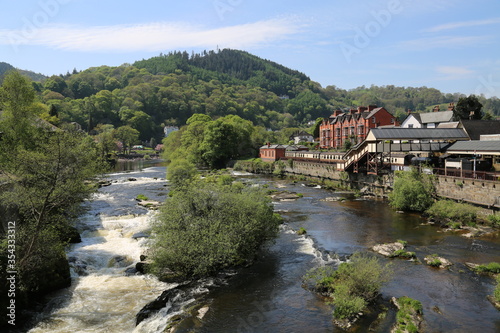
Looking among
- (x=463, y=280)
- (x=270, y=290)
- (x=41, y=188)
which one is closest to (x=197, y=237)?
(x=270, y=290)

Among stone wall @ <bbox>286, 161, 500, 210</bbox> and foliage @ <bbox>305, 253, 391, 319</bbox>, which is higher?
stone wall @ <bbox>286, 161, 500, 210</bbox>

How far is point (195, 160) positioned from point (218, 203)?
215 ft

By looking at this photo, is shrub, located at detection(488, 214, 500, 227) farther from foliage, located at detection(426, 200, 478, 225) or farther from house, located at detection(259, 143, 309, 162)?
house, located at detection(259, 143, 309, 162)

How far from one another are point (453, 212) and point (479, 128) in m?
22.4

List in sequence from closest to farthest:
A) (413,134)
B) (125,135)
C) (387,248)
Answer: (387,248) → (413,134) → (125,135)

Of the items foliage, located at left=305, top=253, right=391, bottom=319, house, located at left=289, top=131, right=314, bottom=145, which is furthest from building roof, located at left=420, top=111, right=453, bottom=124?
foliage, located at left=305, top=253, right=391, bottom=319

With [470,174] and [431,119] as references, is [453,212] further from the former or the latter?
[431,119]

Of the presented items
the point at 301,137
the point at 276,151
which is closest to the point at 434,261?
the point at 276,151

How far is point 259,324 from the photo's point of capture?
1540 centimetres

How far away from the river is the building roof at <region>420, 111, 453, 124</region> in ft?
134

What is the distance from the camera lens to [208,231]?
790 inches

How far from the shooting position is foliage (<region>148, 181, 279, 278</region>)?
762 inches

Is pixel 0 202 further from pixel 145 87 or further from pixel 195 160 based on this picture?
pixel 145 87

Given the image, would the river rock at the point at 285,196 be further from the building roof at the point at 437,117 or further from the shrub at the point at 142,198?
the building roof at the point at 437,117
